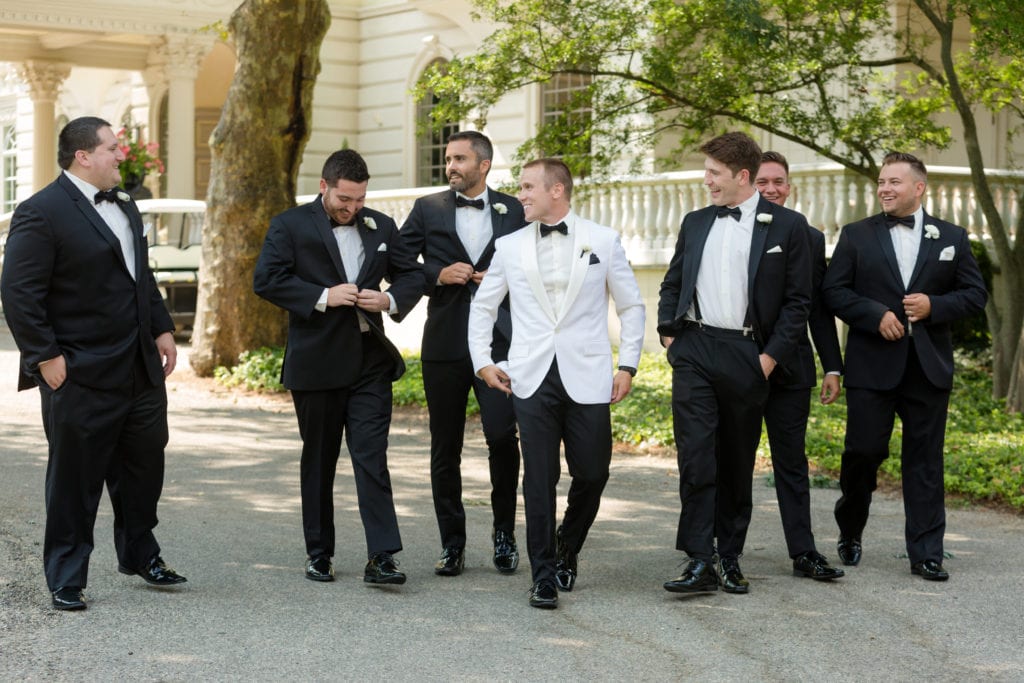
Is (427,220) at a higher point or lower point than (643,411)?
higher

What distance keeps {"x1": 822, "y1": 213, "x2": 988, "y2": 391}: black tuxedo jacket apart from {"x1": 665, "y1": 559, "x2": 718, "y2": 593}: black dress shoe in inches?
53.7

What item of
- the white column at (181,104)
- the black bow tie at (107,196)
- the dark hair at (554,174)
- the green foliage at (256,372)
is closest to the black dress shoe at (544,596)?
the dark hair at (554,174)

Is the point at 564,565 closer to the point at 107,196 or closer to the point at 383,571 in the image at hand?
the point at 383,571

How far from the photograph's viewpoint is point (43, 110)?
33.7 metres

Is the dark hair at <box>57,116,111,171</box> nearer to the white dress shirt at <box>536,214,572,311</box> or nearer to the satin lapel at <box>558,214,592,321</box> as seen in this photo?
the white dress shirt at <box>536,214,572,311</box>

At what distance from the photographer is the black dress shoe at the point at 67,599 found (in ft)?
20.9

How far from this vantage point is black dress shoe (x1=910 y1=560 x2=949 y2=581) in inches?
284

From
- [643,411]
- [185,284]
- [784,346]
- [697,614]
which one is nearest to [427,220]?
[784,346]

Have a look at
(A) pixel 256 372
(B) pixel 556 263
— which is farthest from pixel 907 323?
(A) pixel 256 372

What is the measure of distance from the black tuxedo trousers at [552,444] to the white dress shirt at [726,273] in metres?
0.70

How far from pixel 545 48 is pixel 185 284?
9291 millimetres

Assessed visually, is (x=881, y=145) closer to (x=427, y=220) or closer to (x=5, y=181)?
(x=427, y=220)

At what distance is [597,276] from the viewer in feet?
22.4

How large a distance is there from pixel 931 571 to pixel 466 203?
2.94 m
